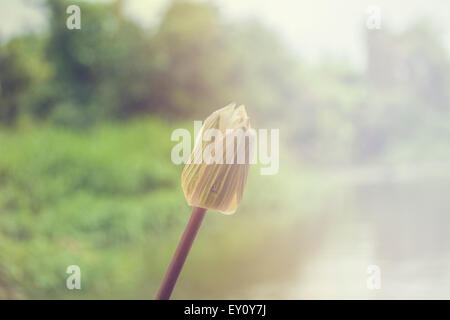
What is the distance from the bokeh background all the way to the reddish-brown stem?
904 mm

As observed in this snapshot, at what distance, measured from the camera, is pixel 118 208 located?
3.75 ft

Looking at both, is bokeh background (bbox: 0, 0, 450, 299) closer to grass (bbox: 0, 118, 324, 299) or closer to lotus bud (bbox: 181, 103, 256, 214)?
grass (bbox: 0, 118, 324, 299)

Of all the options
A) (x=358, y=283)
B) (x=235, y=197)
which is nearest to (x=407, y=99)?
(x=358, y=283)

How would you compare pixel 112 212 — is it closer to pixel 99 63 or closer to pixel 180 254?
pixel 99 63

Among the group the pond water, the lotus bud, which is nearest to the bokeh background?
the pond water

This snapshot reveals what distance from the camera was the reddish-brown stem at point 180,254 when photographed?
4.6 inches

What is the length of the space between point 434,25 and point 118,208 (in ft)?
2.46

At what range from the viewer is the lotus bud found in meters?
0.13

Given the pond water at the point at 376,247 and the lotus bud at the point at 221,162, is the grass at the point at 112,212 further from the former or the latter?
the lotus bud at the point at 221,162

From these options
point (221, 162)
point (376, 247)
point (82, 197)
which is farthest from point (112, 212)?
point (221, 162)

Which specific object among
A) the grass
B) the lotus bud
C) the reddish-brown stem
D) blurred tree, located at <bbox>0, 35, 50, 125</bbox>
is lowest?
the reddish-brown stem

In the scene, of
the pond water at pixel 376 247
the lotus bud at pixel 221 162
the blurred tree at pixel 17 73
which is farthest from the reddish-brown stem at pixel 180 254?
Result: the blurred tree at pixel 17 73

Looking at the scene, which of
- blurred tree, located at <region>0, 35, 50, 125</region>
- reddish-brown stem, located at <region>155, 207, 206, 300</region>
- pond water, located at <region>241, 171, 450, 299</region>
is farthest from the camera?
blurred tree, located at <region>0, 35, 50, 125</region>

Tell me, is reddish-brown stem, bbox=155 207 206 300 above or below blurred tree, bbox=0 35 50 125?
below
